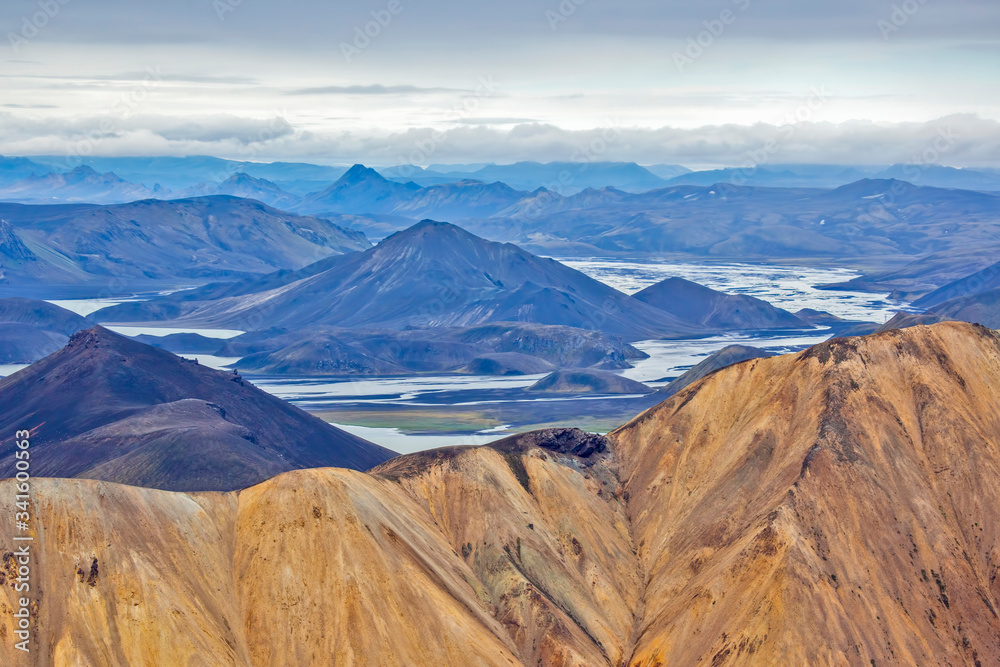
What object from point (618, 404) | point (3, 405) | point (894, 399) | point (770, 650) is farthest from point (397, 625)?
point (618, 404)

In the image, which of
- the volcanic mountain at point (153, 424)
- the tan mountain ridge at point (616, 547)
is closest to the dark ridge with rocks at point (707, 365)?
the volcanic mountain at point (153, 424)

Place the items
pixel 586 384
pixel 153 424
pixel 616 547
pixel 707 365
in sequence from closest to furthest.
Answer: pixel 616 547 → pixel 153 424 → pixel 707 365 → pixel 586 384

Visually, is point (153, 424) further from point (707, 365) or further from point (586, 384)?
point (707, 365)

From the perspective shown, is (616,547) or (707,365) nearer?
(616,547)

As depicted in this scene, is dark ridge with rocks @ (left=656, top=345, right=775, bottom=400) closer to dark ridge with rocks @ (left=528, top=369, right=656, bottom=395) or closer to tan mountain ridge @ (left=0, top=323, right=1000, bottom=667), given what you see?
dark ridge with rocks @ (left=528, top=369, right=656, bottom=395)

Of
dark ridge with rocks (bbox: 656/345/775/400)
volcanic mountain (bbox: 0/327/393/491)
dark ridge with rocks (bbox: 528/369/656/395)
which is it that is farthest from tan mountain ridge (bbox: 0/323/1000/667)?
dark ridge with rocks (bbox: 528/369/656/395)

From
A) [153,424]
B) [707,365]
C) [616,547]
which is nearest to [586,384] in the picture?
[707,365]
